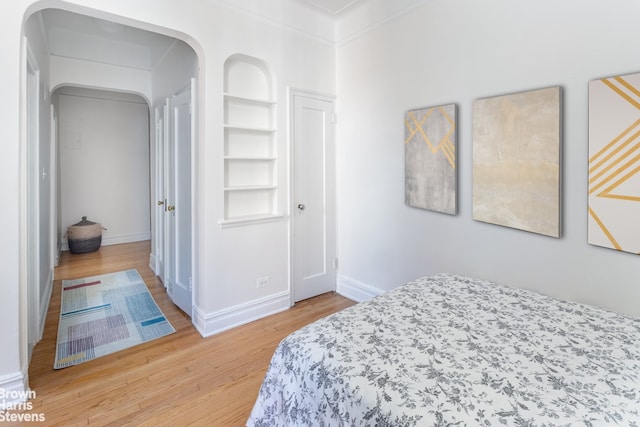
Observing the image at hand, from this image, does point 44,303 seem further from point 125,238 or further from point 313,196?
point 125,238

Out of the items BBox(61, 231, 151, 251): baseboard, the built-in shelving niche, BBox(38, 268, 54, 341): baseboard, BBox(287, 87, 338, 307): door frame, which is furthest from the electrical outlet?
BBox(61, 231, 151, 251): baseboard

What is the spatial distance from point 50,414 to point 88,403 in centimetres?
17

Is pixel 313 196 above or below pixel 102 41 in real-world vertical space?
below

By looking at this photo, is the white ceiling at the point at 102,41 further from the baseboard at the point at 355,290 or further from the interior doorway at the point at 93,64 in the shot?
the baseboard at the point at 355,290

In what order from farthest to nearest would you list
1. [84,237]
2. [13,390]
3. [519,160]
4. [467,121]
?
1. [84,237]
2. [467,121]
3. [519,160]
4. [13,390]

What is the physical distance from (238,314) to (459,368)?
6.91 feet

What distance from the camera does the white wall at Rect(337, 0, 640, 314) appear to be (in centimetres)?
178

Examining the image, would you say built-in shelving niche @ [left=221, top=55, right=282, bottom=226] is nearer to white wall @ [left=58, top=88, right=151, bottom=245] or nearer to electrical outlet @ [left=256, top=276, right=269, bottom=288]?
electrical outlet @ [left=256, top=276, right=269, bottom=288]

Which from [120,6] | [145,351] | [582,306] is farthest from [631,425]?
[120,6]

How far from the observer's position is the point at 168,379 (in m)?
2.12

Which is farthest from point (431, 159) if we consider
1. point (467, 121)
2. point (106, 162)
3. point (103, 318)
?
point (106, 162)

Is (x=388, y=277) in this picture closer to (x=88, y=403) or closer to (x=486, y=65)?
(x=486, y=65)

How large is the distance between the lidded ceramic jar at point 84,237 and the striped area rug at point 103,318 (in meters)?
1.44

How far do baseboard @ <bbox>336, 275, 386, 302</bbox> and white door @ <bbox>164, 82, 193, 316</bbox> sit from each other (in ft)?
5.05
